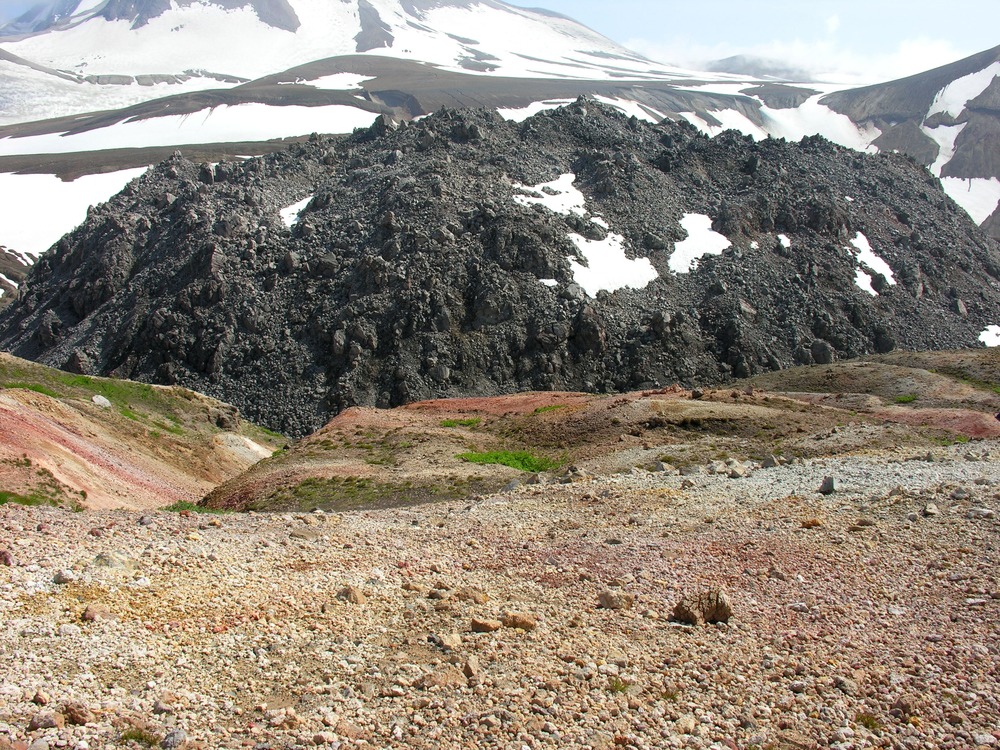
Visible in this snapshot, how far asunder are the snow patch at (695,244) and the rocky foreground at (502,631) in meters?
38.1

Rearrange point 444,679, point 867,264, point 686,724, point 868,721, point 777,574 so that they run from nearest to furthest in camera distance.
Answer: point 686,724 → point 868,721 → point 444,679 → point 777,574 → point 867,264

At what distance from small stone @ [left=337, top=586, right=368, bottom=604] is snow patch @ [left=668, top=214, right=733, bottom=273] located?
43.6 metres

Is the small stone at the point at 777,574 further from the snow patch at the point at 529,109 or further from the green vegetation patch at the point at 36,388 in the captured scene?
the snow patch at the point at 529,109

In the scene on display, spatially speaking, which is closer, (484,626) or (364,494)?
(484,626)

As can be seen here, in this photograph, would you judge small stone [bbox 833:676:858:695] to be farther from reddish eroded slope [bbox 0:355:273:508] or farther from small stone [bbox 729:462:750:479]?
reddish eroded slope [bbox 0:355:273:508]

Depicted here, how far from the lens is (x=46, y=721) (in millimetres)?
6891

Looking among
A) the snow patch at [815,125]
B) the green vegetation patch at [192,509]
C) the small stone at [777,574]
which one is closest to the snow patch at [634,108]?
the snow patch at [815,125]

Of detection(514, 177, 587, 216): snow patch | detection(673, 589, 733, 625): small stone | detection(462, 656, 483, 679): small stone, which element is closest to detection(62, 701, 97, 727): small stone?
detection(462, 656, 483, 679): small stone

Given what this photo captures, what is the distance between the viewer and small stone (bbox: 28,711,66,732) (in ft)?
22.4

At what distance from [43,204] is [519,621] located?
361ft

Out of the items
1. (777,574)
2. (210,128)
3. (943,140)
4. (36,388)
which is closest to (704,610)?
(777,574)

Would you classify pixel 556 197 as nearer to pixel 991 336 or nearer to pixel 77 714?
pixel 991 336

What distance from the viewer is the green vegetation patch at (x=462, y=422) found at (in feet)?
105

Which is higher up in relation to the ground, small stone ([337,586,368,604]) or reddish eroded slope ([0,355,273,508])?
small stone ([337,586,368,604])
